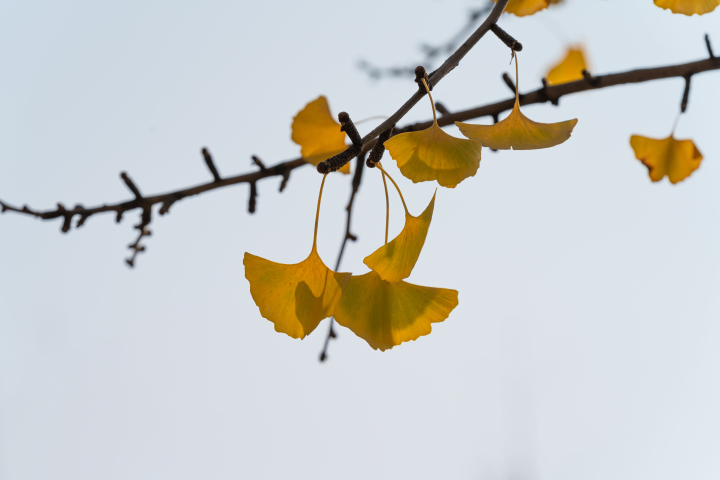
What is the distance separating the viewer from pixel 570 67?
69 centimetres

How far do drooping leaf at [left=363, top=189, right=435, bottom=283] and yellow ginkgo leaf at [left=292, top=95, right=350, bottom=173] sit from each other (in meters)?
0.17

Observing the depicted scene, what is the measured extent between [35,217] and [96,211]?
0.06 metres

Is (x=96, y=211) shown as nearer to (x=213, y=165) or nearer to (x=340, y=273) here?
(x=213, y=165)

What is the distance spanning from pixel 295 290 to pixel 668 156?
481mm

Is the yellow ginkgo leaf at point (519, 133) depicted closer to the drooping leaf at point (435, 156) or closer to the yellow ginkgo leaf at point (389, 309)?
the drooping leaf at point (435, 156)

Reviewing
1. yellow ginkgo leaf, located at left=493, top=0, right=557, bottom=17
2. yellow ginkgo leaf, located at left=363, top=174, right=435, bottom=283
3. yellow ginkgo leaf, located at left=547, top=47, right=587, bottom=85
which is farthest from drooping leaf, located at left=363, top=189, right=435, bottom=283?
Result: yellow ginkgo leaf, located at left=547, top=47, right=587, bottom=85

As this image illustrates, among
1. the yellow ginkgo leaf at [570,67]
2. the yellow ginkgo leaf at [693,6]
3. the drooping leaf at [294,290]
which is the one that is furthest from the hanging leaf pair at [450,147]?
the yellow ginkgo leaf at [570,67]

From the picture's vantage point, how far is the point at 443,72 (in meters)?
0.31

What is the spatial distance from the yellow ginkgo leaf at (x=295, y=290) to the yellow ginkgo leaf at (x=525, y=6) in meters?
0.34

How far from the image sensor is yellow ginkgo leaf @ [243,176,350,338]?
0.33 m

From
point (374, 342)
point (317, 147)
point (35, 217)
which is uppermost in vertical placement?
point (317, 147)

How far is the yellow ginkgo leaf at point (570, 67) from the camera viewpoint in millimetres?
686

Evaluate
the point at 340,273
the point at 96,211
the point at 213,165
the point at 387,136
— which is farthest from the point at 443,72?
the point at 96,211

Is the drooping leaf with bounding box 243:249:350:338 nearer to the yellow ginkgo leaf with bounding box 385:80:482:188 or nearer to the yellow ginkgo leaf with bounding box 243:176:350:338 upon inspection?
the yellow ginkgo leaf with bounding box 243:176:350:338
